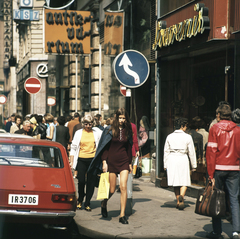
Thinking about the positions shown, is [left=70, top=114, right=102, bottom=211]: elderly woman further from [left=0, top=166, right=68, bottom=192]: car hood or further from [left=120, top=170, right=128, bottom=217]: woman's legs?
[left=0, top=166, right=68, bottom=192]: car hood

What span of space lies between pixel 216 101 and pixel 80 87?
1423cm

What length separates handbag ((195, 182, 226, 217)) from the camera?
5852 millimetres

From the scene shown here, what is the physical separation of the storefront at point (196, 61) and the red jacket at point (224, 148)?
7.77 ft

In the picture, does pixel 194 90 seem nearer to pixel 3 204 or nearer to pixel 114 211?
pixel 114 211

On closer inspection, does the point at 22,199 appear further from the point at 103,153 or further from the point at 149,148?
the point at 149,148

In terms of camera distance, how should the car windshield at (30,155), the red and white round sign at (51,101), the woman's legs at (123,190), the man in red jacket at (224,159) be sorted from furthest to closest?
the red and white round sign at (51,101) → the woman's legs at (123,190) → the car windshield at (30,155) → the man in red jacket at (224,159)

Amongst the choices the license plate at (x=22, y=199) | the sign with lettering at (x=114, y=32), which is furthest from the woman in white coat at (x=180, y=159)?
the sign with lettering at (x=114, y=32)

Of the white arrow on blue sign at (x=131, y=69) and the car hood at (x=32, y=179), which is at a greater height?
the white arrow on blue sign at (x=131, y=69)

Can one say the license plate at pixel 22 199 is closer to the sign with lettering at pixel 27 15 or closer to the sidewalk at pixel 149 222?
the sidewalk at pixel 149 222

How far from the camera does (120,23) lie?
628 inches

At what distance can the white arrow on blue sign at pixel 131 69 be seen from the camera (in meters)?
8.59

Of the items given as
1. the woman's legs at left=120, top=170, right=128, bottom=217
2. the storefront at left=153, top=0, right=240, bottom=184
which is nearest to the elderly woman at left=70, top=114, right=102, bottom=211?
the woman's legs at left=120, top=170, right=128, bottom=217

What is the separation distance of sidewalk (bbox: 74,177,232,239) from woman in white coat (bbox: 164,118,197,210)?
0.45m

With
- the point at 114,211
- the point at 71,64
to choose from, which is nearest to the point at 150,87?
the point at 114,211
